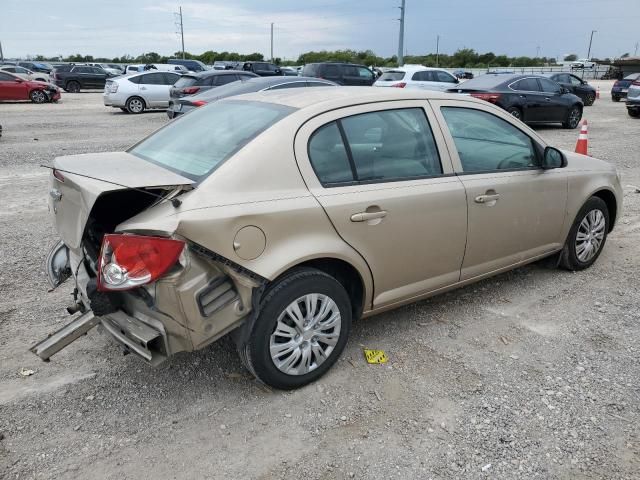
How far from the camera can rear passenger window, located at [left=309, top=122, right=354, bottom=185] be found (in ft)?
10.3

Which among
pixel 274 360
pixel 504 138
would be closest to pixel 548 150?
pixel 504 138

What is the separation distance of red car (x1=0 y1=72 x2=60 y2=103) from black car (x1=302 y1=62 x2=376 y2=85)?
10749mm

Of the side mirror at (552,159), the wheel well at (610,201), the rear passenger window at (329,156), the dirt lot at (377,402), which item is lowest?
the dirt lot at (377,402)

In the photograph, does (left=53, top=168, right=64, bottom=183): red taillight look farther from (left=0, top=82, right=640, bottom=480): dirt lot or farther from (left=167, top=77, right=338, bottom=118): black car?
(left=167, top=77, right=338, bottom=118): black car

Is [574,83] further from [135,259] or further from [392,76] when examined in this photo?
[135,259]

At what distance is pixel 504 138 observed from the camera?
4.18m

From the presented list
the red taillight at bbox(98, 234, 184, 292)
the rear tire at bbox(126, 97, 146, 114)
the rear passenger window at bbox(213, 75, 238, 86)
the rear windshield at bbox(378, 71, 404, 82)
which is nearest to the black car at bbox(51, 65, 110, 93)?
the rear tire at bbox(126, 97, 146, 114)

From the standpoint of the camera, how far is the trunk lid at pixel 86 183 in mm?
2721

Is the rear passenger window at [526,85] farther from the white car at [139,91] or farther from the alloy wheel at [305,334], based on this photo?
the alloy wheel at [305,334]

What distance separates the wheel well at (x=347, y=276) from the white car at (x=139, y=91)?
58.0ft

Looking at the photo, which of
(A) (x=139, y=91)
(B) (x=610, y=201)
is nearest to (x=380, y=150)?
(B) (x=610, y=201)

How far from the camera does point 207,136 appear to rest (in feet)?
11.1

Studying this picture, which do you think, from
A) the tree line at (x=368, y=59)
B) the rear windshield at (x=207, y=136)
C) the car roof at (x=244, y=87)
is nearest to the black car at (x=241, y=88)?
the car roof at (x=244, y=87)

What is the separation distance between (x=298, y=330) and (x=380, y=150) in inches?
49.6
